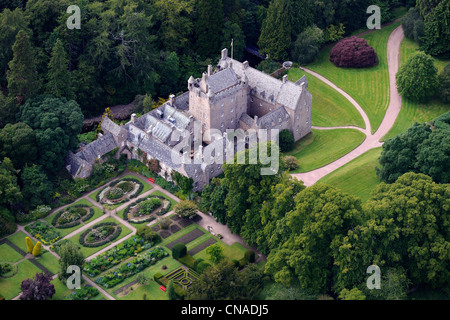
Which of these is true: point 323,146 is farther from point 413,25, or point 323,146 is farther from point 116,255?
point 116,255

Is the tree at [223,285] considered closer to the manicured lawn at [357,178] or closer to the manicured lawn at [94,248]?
the manicured lawn at [94,248]

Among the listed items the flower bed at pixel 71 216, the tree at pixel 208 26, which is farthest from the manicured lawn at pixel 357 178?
the tree at pixel 208 26

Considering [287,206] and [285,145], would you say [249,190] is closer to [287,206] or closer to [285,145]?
[287,206]

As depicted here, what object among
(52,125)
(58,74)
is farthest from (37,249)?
(58,74)

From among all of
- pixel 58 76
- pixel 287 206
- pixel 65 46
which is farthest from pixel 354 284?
pixel 65 46

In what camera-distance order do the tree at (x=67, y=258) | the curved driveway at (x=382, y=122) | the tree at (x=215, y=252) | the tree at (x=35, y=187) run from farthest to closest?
the curved driveway at (x=382, y=122) < the tree at (x=35, y=187) < the tree at (x=215, y=252) < the tree at (x=67, y=258)

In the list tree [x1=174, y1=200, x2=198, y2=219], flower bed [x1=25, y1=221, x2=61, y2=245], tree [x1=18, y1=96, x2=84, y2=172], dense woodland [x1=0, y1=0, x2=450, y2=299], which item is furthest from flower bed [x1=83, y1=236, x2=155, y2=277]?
tree [x1=18, y1=96, x2=84, y2=172]
